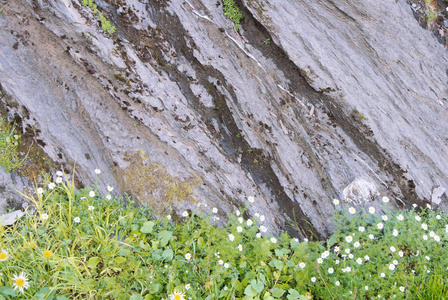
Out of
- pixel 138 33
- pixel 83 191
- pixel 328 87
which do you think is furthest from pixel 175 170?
pixel 328 87

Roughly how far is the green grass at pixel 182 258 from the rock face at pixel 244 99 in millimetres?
618

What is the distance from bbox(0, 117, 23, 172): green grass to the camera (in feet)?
15.7

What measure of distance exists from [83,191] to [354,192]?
4589 mm

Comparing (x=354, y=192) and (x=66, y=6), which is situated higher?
(x=354, y=192)

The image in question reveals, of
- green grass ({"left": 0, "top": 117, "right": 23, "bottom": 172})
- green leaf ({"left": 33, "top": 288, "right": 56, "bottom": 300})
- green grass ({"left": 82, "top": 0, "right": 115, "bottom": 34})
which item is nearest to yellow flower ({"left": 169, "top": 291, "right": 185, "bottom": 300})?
green leaf ({"left": 33, "top": 288, "right": 56, "bottom": 300})

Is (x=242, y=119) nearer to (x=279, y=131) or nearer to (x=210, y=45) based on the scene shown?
(x=279, y=131)

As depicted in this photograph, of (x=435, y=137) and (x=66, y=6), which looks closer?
(x=66, y=6)

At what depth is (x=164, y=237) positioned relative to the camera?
4531 mm

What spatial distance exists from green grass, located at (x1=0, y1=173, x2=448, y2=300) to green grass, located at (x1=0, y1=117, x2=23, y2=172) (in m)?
0.59

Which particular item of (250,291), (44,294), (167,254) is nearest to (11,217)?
(44,294)

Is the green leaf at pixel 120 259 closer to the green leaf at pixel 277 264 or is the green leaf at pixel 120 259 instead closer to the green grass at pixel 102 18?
the green leaf at pixel 277 264

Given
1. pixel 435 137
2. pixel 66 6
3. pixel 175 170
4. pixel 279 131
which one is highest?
pixel 435 137

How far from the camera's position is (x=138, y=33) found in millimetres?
5043

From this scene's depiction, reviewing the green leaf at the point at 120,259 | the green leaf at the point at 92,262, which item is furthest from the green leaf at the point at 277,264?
the green leaf at the point at 92,262
